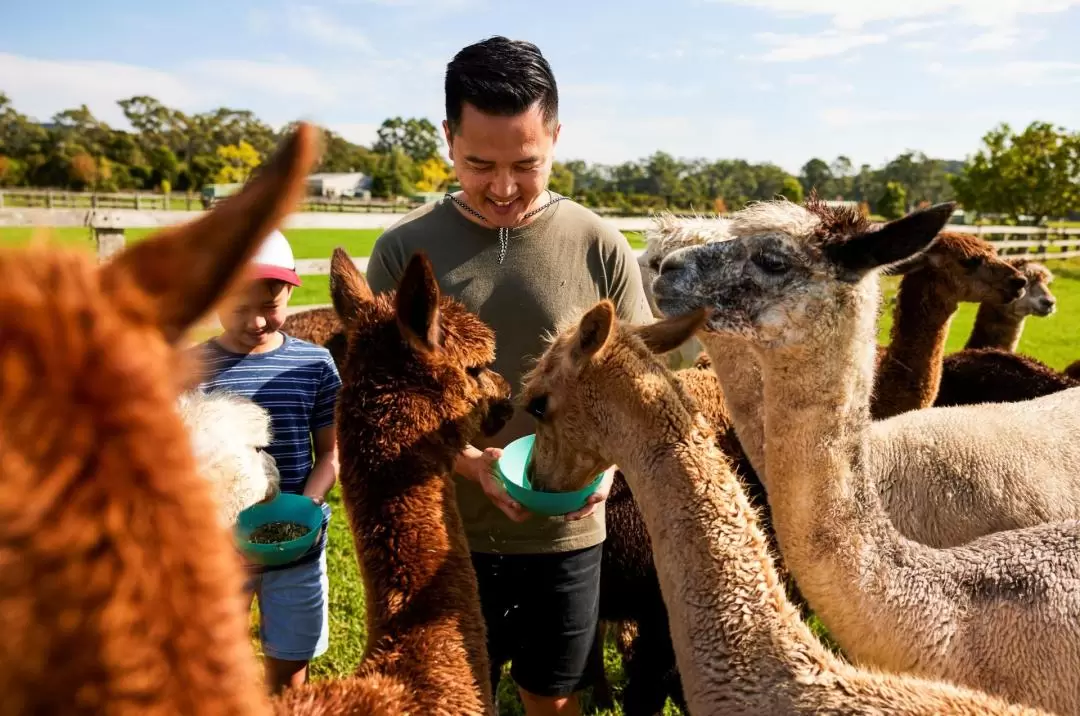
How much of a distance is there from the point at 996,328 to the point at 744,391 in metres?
5.89

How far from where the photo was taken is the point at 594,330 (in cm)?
200

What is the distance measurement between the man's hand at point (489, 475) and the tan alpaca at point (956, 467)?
1304 mm

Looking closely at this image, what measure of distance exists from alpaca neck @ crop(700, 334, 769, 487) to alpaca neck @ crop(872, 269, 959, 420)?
1.90m

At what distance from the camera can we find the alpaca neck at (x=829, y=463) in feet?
7.81

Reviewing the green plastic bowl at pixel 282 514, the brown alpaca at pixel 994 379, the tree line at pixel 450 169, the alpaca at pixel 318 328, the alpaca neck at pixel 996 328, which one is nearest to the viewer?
the green plastic bowl at pixel 282 514

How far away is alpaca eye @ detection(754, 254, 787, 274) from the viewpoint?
104 inches

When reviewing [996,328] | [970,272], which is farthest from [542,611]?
[996,328]

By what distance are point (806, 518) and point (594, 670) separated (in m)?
1.82

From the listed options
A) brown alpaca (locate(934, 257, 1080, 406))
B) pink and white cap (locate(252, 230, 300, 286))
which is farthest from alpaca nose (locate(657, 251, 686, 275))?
brown alpaca (locate(934, 257, 1080, 406))

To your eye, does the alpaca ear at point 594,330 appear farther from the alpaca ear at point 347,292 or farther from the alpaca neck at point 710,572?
the alpaca ear at point 347,292

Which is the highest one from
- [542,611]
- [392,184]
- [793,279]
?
[392,184]

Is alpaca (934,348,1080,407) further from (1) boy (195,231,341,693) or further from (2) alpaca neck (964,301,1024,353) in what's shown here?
(1) boy (195,231,341,693)

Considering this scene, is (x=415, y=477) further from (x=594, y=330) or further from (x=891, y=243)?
(x=891, y=243)

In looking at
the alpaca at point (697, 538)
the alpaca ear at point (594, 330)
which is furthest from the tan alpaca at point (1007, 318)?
the alpaca ear at point (594, 330)
